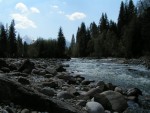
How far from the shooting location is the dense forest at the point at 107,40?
67.5m

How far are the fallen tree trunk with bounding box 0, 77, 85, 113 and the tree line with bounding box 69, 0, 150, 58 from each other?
179 feet

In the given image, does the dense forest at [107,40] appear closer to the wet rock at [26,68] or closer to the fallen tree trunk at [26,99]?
the wet rock at [26,68]

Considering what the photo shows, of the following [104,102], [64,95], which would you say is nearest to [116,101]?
[104,102]

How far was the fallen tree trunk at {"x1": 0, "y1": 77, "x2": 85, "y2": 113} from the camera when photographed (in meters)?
7.65

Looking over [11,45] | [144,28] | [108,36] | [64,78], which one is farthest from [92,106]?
[11,45]

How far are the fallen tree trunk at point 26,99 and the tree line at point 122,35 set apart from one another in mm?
54565

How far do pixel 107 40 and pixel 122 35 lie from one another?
8.09 metres

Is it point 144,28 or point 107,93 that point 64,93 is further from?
point 144,28

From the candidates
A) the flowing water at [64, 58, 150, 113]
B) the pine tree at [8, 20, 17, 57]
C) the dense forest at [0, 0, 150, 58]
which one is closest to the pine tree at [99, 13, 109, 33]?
the dense forest at [0, 0, 150, 58]

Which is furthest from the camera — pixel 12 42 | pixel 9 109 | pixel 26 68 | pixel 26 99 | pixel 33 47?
pixel 33 47

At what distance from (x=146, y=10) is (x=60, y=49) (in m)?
57.8

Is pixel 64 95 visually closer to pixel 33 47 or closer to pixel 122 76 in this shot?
pixel 122 76

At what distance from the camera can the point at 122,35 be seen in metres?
91.8

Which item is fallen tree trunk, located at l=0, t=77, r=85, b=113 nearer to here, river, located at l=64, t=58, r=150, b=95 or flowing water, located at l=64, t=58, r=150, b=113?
flowing water, located at l=64, t=58, r=150, b=113
